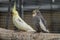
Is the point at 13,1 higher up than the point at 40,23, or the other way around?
the point at 13,1

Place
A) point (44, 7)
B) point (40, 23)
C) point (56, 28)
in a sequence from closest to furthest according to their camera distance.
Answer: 1. point (40, 23)
2. point (56, 28)
3. point (44, 7)

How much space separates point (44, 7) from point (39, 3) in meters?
0.12

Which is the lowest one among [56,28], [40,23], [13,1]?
[56,28]

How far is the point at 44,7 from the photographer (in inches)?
157

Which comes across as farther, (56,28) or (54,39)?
(56,28)

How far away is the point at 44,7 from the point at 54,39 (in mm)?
1849

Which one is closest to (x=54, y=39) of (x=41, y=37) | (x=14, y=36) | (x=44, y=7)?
(x=41, y=37)

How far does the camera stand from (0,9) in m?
4.00

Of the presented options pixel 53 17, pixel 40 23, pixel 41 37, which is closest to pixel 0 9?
pixel 53 17

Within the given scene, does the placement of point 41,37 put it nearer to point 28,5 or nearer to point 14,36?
point 14,36

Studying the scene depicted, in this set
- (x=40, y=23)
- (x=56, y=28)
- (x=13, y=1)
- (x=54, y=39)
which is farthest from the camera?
(x=56, y=28)

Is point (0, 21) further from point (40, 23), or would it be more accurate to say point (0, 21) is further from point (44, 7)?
point (40, 23)

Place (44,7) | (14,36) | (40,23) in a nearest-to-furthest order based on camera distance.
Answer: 1. (14,36)
2. (40,23)
3. (44,7)

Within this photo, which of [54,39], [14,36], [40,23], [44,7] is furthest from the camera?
[44,7]
